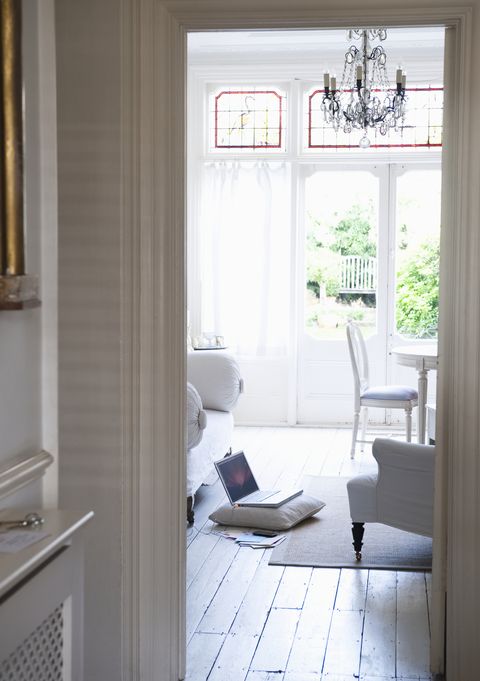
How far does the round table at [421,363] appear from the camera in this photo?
6.24 metres

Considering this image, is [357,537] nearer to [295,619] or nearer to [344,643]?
[295,619]

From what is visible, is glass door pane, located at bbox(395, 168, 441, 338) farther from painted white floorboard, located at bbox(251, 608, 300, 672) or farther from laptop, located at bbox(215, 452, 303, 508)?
painted white floorboard, located at bbox(251, 608, 300, 672)

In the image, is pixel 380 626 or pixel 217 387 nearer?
pixel 380 626

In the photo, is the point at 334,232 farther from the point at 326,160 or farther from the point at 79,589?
the point at 79,589

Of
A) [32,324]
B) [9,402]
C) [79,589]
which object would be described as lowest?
[79,589]

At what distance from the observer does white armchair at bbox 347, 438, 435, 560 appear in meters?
4.21

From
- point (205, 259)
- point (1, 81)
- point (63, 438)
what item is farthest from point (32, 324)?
point (205, 259)

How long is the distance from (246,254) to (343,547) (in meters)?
3.79

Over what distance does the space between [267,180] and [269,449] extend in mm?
2368

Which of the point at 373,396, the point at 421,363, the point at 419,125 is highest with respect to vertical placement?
the point at 419,125

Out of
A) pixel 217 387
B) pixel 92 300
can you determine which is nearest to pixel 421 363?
pixel 217 387

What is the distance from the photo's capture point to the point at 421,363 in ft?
20.6

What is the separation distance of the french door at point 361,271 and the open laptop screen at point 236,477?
2662 mm

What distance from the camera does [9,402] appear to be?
6.26 ft
